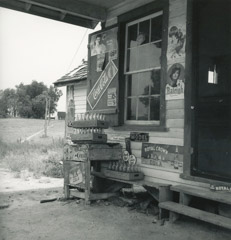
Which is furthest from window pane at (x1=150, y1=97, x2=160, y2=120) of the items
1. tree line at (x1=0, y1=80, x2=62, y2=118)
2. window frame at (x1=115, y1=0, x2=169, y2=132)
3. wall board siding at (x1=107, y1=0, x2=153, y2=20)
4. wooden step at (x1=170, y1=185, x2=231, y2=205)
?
tree line at (x1=0, y1=80, x2=62, y2=118)

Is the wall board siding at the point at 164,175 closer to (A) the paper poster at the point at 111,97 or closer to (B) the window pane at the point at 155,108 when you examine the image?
(B) the window pane at the point at 155,108

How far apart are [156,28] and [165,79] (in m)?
1.06

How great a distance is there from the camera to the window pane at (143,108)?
596 centimetres

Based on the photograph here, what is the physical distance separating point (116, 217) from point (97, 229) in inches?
25.9

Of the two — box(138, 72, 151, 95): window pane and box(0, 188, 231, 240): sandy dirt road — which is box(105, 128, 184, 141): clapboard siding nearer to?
box(138, 72, 151, 95): window pane

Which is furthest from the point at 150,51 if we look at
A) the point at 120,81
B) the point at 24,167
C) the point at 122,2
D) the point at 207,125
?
the point at 24,167

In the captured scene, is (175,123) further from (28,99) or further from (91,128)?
(28,99)

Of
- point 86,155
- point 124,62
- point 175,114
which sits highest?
point 124,62

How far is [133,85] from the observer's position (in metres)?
6.29

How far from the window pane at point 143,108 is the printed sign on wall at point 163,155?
547 millimetres

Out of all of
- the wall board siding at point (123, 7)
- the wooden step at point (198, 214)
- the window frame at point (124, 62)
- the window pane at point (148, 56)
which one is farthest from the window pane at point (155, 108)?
the wall board siding at point (123, 7)

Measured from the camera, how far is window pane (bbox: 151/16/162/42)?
5.75 meters

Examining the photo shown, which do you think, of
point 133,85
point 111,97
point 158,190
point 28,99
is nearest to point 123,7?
point 133,85

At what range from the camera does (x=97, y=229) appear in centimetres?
457
